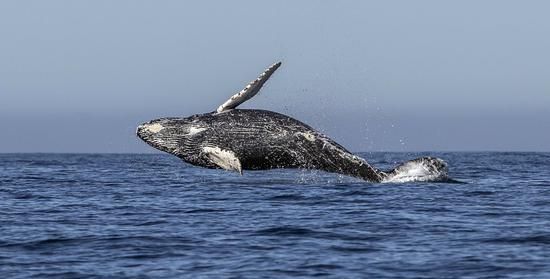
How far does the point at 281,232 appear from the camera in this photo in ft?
64.3

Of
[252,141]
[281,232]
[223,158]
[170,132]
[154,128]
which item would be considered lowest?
[281,232]

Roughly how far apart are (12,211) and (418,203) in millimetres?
9864

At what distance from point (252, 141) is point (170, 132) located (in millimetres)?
2410

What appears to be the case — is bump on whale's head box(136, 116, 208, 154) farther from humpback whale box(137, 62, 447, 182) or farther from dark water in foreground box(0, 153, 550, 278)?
dark water in foreground box(0, 153, 550, 278)

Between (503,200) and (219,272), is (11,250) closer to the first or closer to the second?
(219,272)

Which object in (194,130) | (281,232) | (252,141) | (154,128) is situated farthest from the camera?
(154,128)

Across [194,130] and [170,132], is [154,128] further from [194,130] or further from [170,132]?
[194,130]

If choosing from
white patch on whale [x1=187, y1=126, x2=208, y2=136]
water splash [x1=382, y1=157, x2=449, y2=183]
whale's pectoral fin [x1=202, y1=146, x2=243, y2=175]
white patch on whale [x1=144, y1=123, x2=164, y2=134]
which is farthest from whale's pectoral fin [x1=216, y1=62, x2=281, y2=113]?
water splash [x1=382, y1=157, x2=449, y2=183]

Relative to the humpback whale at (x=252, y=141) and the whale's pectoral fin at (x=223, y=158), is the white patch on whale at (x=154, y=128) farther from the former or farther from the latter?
the whale's pectoral fin at (x=223, y=158)

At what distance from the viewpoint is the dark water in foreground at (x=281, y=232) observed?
631 inches

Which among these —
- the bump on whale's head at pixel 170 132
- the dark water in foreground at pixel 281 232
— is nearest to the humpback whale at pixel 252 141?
the bump on whale's head at pixel 170 132

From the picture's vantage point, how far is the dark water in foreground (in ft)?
52.6

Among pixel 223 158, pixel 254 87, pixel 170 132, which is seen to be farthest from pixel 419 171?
pixel 170 132

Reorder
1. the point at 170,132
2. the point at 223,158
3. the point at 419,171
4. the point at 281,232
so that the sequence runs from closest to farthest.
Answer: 1. the point at 281,232
2. the point at 223,158
3. the point at 170,132
4. the point at 419,171
